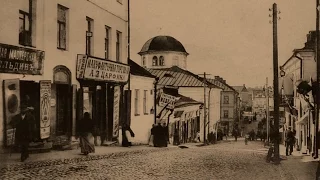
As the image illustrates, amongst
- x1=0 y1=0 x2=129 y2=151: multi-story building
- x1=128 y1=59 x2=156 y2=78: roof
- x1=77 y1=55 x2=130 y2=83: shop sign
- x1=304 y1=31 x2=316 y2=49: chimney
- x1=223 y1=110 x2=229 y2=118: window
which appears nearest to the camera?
x1=0 y1=0 x2=129 y2=151: multi-story building

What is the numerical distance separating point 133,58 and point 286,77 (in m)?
2.38

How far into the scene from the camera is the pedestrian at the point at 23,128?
4074 millimetres

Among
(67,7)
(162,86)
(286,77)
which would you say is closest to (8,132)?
(67,7)

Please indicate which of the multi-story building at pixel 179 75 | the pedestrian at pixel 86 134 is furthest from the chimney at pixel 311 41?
the pedestrian at pixel 86 134

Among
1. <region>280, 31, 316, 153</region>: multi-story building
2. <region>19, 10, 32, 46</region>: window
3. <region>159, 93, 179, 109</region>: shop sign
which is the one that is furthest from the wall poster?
<region>280, 31, 316, 153</region>: multi-story building

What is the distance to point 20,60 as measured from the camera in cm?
405

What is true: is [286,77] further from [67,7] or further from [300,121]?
[67,7]

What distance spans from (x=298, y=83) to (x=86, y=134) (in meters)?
A: 2.99

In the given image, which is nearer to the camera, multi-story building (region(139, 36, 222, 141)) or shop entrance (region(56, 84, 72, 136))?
shop entrance (region(56, 84, 72, 136))

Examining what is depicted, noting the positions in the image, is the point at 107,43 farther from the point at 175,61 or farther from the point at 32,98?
the point at 32,98

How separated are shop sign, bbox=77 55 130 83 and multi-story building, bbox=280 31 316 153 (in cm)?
196

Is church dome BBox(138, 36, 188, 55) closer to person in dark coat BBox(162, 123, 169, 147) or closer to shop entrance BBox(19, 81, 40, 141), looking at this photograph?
person in dark coat BBox(162, 123, 169, 147)

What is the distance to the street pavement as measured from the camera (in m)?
4.48

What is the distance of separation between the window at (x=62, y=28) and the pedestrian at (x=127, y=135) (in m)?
1.38
